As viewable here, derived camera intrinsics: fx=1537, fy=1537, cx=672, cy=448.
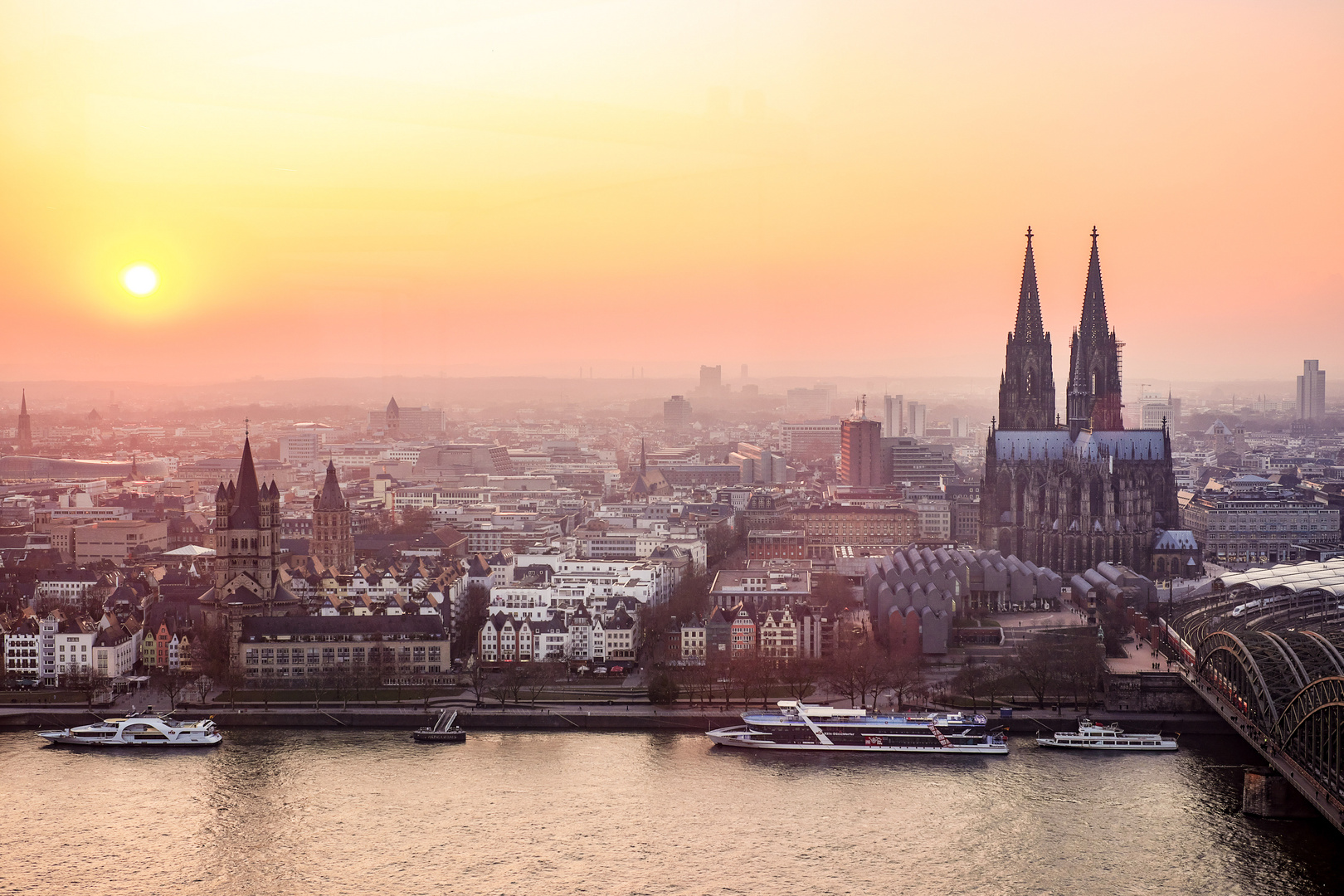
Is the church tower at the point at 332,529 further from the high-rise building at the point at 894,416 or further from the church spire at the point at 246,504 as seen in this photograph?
the high-rise building at the point at 894,416

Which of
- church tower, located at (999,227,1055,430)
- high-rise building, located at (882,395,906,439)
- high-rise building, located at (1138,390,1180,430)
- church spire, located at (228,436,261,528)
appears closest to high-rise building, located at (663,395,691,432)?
high-rise building, located at (882,395,906,439)

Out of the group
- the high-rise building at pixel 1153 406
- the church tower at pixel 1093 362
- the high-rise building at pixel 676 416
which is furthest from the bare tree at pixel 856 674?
the high-rise building at pixel 1153 406

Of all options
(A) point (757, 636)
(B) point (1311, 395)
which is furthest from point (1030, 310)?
(B) point (1311, 395)

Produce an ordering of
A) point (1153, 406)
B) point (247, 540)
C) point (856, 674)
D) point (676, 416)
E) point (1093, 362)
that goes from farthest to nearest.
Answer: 1. point (676, 416)
2. point (1153, 406)
3. point (1093, 362)
4. point (247, 540)
5. point (856, 674)

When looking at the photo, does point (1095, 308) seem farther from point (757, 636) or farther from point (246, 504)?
point (246, 504)

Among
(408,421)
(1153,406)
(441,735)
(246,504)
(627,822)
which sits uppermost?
(1153,406)

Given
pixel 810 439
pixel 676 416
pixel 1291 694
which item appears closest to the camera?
pixel 1291 694
